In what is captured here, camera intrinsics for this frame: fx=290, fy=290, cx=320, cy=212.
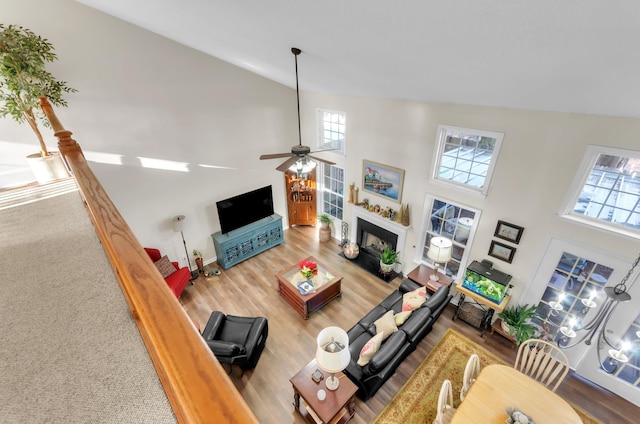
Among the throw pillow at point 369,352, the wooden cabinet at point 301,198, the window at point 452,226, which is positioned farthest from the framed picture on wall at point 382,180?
the throw pillow at point 369,352

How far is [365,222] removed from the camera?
627 centimetres

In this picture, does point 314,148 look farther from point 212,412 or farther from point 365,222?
point 212,412

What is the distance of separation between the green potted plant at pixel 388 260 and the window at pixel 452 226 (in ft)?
1.88

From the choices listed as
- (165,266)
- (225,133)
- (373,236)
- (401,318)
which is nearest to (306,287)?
(401,318)

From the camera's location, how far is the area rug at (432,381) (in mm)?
3631

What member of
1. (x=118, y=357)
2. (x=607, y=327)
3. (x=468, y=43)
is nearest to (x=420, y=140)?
(x=468, y=43)

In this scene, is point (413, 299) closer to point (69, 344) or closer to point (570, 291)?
point (570, 291)

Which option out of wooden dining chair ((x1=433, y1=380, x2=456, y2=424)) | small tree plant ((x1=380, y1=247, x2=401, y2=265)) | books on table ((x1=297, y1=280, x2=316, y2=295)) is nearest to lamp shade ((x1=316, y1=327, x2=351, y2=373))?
wooden dining chair ((x1=433, y1=380, x2=456, y2=424))

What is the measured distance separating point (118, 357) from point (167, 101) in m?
4.96

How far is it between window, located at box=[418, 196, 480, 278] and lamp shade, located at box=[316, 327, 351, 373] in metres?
2.83

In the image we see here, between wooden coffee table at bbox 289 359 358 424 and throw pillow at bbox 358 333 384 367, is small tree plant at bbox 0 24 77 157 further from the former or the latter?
throw pillow at bbox 358 333 384 367

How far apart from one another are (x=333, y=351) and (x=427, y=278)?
2.73 metres

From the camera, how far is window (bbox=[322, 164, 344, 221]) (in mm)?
6637

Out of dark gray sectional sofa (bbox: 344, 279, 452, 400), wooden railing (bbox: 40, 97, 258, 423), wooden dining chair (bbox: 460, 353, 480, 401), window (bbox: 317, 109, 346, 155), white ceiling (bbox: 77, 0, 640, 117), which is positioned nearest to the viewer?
wooden railing (bbox: 40, 97, 258, 423)
